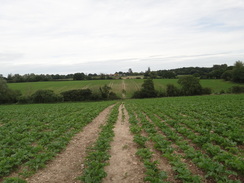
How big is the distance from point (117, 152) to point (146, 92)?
60564 mm

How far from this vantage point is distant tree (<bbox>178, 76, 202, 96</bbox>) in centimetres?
6612

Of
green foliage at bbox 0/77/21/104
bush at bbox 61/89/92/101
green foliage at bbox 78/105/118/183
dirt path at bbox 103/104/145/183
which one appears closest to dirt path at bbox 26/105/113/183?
green foliage at bbox 78/105/118/183

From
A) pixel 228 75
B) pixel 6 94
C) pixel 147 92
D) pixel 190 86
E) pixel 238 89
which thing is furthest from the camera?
pixel 228 75

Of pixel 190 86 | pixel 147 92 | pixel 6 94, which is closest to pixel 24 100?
pixel 6 94

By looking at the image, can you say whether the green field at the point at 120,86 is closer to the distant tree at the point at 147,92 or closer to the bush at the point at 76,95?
the distant tree at the point at 147,92

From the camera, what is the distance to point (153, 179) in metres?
5.32

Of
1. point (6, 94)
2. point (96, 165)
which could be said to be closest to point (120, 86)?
point (6, 94)

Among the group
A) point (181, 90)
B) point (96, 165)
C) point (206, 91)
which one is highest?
point (181, 90)

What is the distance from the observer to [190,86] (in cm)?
6644

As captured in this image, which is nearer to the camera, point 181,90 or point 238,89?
point 238,89

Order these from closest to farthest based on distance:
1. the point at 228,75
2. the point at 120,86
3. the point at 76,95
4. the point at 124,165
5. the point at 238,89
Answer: the point at 124,165, the point at 238,89, the point at 76,95, the point at 228,75, the point at 120,86

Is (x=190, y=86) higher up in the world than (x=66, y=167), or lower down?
higher up

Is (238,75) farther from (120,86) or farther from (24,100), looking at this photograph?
(24,100)

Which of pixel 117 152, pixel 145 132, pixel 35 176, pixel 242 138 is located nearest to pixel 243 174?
pixel 242 138
